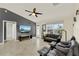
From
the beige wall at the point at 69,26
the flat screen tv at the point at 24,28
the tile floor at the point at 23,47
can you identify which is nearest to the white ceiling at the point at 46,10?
the beige wall at the point at 69,26

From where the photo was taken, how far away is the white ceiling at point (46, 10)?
259 centimetres

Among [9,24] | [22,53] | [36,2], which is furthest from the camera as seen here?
[9,24]

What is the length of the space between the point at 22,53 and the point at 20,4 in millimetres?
1058

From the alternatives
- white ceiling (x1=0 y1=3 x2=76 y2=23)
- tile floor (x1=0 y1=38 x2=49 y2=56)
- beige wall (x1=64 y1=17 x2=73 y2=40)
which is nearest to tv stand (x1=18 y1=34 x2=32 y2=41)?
tile floor (x1=0 y1=38 x2=49 y2=56)

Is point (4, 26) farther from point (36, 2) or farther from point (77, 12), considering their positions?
point (77, 12)

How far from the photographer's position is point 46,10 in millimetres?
2744

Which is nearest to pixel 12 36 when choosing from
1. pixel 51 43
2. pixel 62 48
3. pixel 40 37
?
pixel 40 37

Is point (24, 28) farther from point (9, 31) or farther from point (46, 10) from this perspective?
point (46, 10)

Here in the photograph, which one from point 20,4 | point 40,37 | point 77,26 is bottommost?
point 40,37

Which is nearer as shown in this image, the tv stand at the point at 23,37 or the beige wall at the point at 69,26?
the beige wall at the point at 69,26

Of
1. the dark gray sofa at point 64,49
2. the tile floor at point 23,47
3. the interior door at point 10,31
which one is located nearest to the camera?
the dark gray sofa at point 64,49

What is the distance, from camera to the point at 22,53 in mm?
2703

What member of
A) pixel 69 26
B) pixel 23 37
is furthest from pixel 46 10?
pixel 23 37

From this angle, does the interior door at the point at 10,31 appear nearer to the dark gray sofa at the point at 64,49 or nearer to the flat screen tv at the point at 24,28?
the flat screen tv at the point at 24,28
